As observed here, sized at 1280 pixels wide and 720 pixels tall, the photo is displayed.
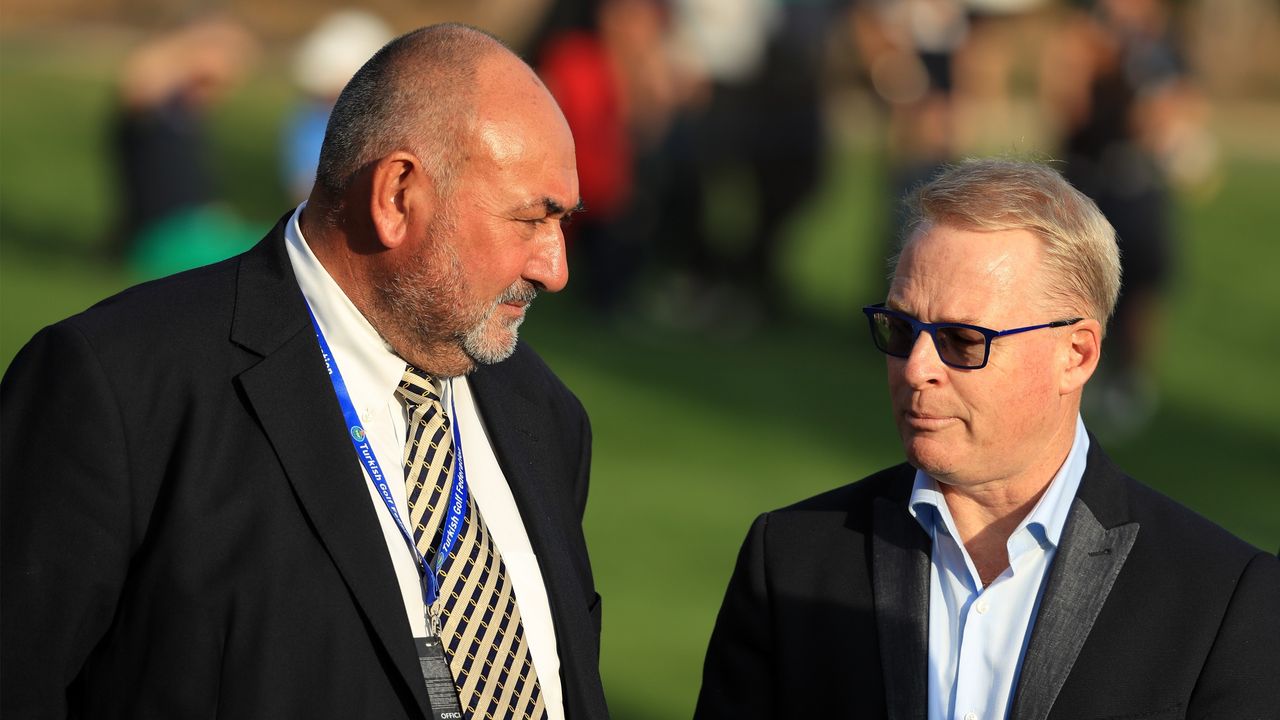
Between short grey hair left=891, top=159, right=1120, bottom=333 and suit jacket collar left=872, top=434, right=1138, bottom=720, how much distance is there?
36 centimetres

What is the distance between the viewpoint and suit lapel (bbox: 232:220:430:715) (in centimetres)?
321

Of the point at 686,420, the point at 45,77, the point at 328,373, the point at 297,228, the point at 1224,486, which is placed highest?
the point at 45,77

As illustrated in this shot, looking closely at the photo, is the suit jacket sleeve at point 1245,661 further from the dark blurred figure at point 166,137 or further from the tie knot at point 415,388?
the dark blurred figure at point 166,137

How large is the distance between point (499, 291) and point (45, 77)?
800 inches

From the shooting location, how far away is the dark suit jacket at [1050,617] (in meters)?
3.24

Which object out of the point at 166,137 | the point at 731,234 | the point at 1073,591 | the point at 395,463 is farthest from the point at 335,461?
the point at 731,234

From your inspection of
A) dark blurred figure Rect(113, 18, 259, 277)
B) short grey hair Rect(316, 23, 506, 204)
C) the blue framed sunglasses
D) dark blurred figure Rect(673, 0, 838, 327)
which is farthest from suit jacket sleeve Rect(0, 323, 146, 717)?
dark blurred figure Rect(673, 0, 838, 327)

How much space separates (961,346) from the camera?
11.1ft

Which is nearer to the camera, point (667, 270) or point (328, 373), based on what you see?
point (328, 373)

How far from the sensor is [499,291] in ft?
11.5

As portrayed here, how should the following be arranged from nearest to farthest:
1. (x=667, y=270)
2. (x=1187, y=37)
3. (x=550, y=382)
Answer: (x=550, y=382) → (x=667, y=270) → (x=1187, y=37)

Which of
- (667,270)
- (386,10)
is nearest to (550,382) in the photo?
(667,270)

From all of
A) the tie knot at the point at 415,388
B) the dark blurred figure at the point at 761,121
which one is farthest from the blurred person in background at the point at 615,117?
the tie knot at the point at 415,388

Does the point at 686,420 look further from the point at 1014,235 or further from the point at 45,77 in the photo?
the point at 45,77
